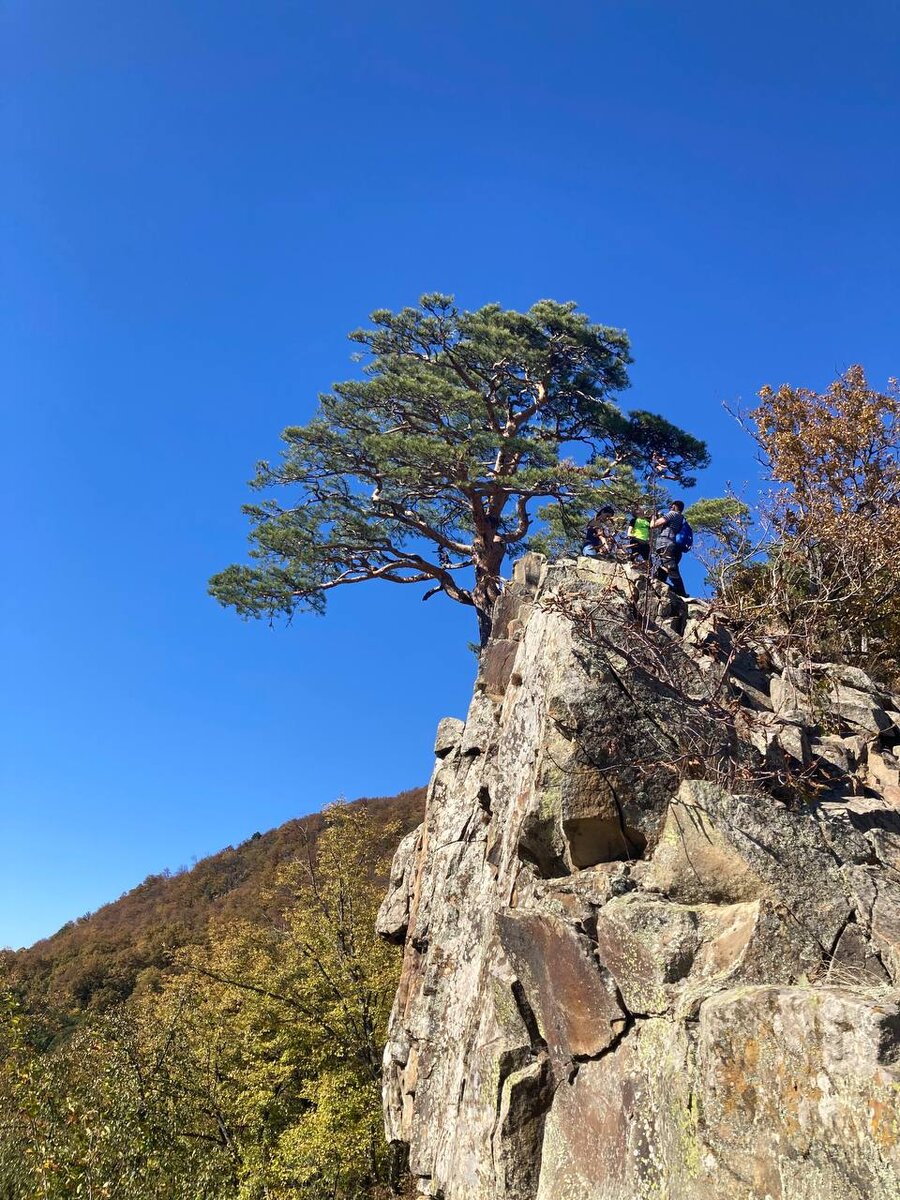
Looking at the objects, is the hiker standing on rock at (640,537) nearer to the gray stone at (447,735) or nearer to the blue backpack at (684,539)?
the blue backpack at (684,539)

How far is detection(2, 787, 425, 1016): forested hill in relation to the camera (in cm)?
3300

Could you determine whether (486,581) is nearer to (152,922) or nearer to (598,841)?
(598,841)

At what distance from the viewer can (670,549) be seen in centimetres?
1155

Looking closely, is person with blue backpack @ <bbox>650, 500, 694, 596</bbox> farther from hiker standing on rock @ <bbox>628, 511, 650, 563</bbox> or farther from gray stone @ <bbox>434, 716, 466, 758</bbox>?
gray stone @ <bbox>434, 716, 466, 758</bbox>

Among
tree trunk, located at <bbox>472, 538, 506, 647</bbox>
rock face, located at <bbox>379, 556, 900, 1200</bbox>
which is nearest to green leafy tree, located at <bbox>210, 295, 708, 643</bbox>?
tree trunk, located at <bbox>472, 538, 506, 647</bbox>

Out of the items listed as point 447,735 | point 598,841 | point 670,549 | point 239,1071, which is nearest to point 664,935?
point 598,841

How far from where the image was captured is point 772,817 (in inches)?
283

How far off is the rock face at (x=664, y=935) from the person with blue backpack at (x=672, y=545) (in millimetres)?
622

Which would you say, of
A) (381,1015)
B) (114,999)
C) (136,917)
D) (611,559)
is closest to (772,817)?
(611,559)

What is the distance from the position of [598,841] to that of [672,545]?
5.00m

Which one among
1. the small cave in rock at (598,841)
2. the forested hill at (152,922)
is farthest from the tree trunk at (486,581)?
the forested hill at (152,922)

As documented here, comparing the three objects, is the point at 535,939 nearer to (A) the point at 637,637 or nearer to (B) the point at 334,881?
(A) the point at 637,637

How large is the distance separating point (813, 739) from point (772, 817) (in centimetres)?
270

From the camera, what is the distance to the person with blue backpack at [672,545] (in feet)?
37.8
